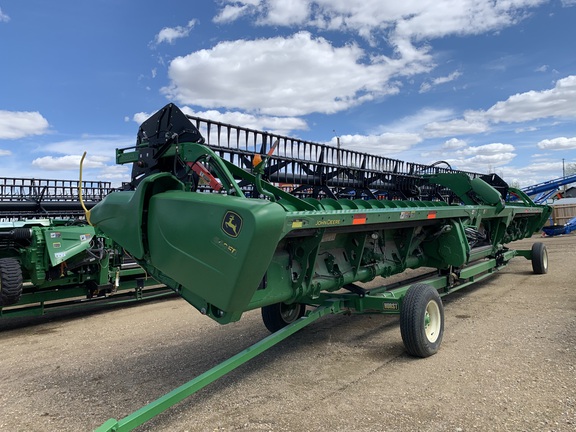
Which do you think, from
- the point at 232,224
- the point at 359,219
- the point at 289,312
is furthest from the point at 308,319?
the point at 232,224

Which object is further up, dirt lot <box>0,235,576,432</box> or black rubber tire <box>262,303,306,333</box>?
black rubber tire <box>262,303,306,333</box>

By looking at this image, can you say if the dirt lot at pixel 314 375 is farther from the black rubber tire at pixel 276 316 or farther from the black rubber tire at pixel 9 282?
A: the black rubber tire at pixel 9 282

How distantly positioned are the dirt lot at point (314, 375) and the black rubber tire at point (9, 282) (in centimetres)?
60

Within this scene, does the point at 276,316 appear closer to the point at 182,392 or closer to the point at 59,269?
the point at 182,392

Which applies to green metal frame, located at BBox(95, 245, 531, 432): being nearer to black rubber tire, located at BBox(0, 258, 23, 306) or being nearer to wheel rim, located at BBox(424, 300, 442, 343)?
wheel rim, located at BBox(424, 300, 442, 343)

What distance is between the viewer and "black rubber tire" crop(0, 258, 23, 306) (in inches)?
228

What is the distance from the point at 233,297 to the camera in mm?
2916

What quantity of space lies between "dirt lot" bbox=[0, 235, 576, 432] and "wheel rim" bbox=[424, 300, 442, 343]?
0.77ft

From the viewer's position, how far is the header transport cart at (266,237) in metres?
2.90

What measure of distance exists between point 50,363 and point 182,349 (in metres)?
1.41

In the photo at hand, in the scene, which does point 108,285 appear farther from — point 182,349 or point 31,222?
point 182,349

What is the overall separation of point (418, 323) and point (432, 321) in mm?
488

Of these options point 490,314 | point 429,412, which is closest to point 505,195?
point 490,314

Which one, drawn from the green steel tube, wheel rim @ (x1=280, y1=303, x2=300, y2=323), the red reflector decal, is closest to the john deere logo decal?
the green steel tube
